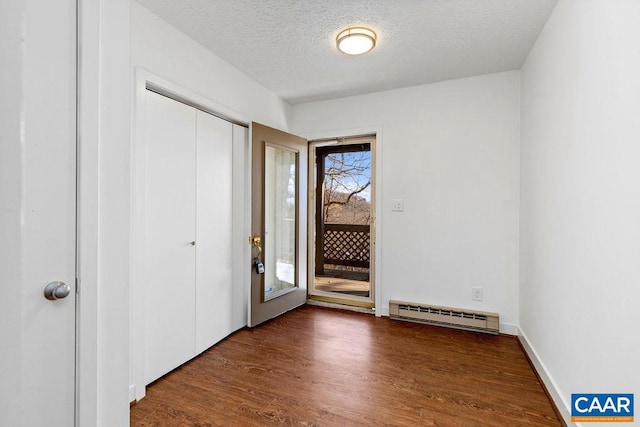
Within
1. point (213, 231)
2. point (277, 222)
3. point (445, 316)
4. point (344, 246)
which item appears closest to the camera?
point (213, 231)

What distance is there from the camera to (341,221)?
5.30 m

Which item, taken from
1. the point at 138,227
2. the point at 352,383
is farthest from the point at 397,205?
the point at 138,227

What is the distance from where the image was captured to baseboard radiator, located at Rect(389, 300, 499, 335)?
285cm

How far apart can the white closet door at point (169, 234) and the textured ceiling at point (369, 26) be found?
637 mm

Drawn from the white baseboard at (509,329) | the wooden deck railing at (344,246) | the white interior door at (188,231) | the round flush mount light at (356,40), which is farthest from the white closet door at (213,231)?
the wooden deck railing at (344,246)

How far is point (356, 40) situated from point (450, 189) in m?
1.70

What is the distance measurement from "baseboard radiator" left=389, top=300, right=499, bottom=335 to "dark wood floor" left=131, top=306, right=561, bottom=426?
10 cm

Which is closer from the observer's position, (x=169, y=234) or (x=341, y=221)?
(x=169, y=234)

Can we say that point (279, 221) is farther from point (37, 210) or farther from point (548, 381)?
point (548, 381)

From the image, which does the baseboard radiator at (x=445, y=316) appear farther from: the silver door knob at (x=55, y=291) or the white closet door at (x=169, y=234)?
the silver door knob at (x=55, y=291)

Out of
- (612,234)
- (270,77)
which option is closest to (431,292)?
(612,234)

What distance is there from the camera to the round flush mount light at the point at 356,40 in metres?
2.16

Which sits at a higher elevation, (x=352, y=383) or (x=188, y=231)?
(x=188, y=231)

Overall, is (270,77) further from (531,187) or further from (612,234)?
(612,234)
